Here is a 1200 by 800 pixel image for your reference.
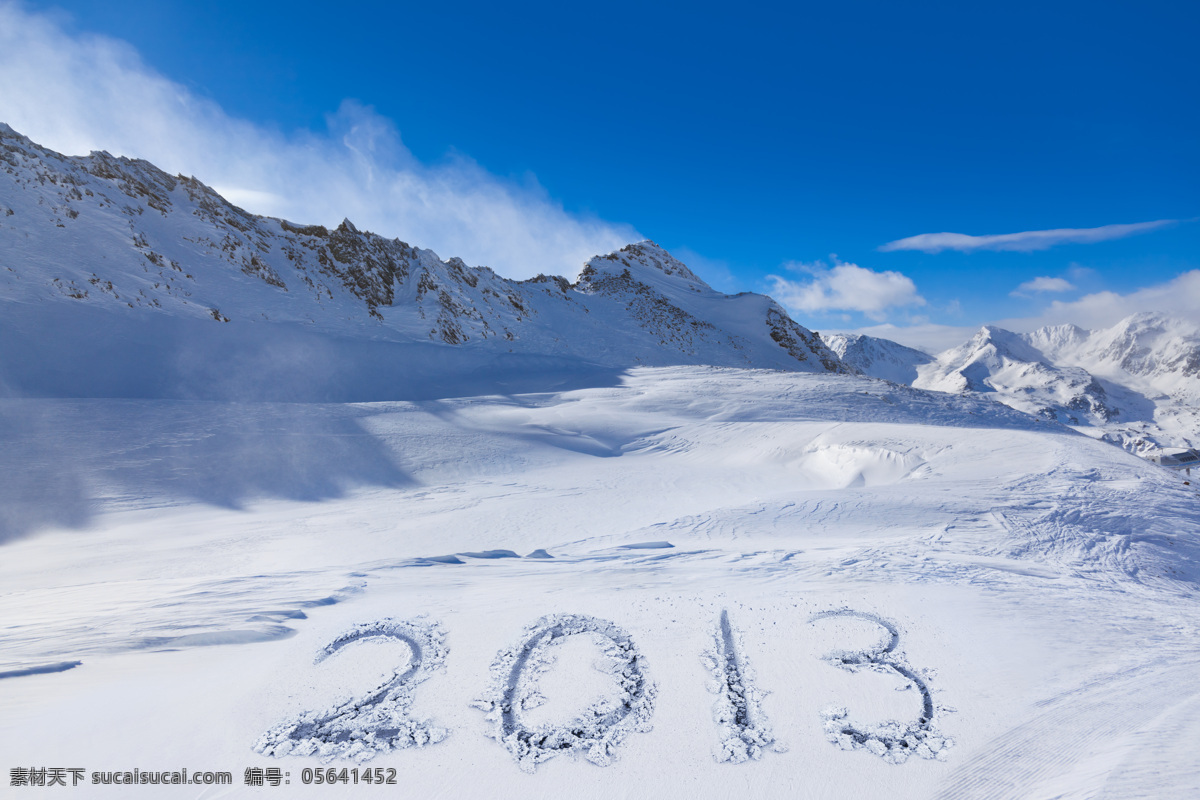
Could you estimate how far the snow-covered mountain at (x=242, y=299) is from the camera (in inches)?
672

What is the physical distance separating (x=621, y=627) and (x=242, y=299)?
27.6 meters

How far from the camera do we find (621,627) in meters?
4.68

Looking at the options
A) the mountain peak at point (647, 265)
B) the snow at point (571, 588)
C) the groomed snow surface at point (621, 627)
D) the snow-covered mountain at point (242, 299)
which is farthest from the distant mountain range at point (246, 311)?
the mountain peak at point (647, 265)

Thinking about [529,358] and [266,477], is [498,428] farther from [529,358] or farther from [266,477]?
[529,358]

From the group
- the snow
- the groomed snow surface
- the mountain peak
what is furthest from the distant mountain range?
the mountain peak

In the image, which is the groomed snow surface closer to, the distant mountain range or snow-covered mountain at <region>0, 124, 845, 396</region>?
the distant mountain range

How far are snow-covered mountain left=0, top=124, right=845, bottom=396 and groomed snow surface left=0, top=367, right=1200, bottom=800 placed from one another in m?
7.75

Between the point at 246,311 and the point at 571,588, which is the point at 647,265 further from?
the point at 571,588

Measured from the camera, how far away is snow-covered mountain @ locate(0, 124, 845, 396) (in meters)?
17.1

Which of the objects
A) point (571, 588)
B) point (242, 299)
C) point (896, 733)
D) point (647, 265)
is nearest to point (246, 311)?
point (242, 299)

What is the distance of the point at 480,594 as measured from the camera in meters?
5.60

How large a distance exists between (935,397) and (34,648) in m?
21.4

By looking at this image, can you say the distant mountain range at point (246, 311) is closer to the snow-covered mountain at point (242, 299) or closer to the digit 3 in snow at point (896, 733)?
the snow-covered mountain at point (242, 299)

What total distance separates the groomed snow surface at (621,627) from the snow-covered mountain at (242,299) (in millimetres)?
7751
